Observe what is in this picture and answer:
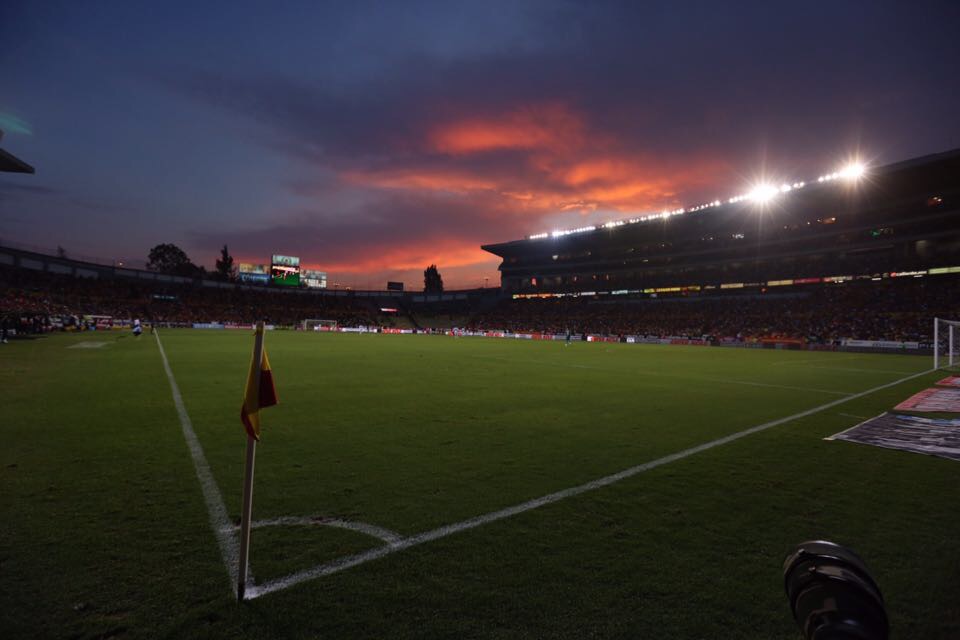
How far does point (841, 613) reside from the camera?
1.32 meters

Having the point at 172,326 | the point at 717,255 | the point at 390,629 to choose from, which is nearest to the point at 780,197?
the point at 717,255

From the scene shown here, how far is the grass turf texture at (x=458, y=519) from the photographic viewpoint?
303cm

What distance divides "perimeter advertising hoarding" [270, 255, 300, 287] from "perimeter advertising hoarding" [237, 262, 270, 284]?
10.4 metres

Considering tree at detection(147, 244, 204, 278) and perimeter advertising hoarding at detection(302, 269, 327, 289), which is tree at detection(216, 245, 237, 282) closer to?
tree at detection(147, 244, 204, 278)

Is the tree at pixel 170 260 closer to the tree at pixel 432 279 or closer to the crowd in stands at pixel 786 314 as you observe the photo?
the tree at pixel 432 279

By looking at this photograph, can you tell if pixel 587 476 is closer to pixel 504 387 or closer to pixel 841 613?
pixel 841 613

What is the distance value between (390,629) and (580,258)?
89380mm

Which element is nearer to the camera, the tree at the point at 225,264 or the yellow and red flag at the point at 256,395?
the yellow and red flag at the point at 256,395

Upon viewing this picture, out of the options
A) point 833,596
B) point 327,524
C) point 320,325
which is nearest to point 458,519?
point 327,524

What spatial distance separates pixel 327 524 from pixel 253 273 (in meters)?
103

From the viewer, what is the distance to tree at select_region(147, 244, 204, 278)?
411 ft

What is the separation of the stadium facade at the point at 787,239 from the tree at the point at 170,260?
97.7 meters

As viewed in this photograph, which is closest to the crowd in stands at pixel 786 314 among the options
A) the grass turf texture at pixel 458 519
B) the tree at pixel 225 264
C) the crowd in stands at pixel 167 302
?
the crowd in stands at pixel 167 302

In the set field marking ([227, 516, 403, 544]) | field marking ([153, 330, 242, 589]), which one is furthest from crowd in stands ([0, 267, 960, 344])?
field marking ([227, 516, 403, 544])
